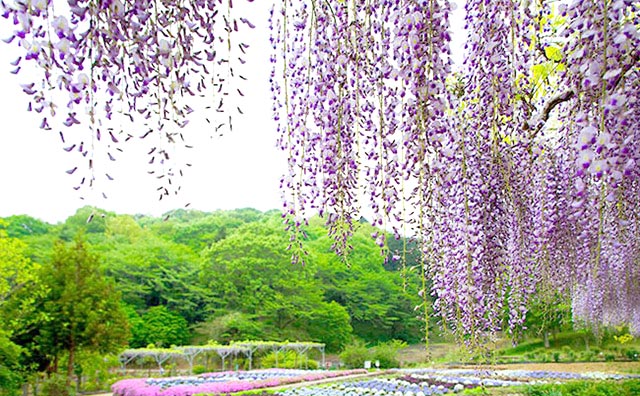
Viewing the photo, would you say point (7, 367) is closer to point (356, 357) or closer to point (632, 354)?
point (356, 357)

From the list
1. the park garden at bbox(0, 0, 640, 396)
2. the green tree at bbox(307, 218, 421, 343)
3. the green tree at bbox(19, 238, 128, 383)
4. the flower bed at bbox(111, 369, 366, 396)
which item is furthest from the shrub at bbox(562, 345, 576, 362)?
the green tree at bbox(19, 238, 128, 383)

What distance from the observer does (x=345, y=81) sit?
200 centimetres

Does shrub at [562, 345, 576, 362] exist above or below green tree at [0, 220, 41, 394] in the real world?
below

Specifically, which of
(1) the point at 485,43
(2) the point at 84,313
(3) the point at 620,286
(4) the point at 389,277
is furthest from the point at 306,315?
(1) the point at 485,43

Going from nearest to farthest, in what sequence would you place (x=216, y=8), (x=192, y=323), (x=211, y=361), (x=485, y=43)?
(x=216, y=8), (x=485, y=43), (x=211, y=361), (x=192, y=323)

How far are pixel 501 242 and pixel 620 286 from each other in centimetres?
573

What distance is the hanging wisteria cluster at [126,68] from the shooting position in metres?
1.19

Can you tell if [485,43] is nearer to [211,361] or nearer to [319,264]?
[211,361]

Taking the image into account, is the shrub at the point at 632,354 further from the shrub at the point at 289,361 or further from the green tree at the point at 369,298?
the green tree at the point at 369,298

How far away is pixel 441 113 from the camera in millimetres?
1713

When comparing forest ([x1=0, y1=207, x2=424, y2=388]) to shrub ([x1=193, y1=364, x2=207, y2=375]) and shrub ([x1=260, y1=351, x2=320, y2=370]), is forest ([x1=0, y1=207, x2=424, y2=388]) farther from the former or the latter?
shrub ([x1=193, y1=364, x2=207, y2=375])

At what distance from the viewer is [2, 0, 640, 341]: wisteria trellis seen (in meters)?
1.29

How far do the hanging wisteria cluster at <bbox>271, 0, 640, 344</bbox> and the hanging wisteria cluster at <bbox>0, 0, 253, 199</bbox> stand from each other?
0.41m

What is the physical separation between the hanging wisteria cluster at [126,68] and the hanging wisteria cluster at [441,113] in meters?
0.41
